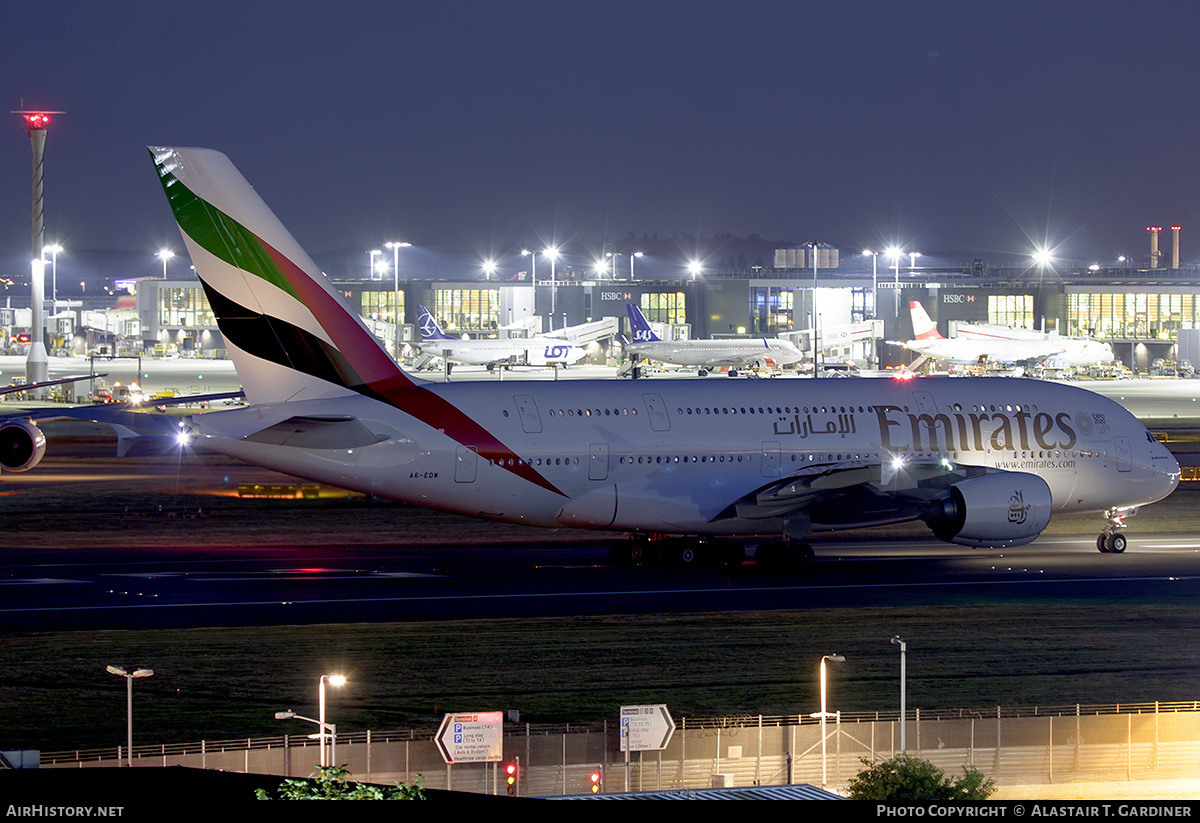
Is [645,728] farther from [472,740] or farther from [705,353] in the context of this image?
[705,353]

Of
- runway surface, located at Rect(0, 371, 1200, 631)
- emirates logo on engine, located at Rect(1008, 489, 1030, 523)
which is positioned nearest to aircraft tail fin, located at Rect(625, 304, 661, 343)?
runway surface, located at Rect(0, 371, 1200, 631)

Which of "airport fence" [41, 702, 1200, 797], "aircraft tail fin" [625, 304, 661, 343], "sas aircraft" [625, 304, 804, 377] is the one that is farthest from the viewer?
"aircraft tail fin" [625, 304, 661, 343]

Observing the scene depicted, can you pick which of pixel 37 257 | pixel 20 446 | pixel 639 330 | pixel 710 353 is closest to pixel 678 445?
pixel 20 446

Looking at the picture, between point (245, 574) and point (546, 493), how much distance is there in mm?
8355

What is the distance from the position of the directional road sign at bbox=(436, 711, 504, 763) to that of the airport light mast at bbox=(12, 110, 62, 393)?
90300mm

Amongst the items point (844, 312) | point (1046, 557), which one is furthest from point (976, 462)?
point (844, 312)

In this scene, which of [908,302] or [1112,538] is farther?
[908,302]

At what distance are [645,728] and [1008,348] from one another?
138 metres

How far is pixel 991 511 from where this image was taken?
129 ft

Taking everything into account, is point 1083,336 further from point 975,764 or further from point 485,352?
point 975,764

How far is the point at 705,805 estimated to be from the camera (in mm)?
12172

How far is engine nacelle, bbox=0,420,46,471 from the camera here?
3394cm

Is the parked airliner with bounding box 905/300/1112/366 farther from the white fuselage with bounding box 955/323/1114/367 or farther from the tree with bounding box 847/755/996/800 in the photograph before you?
the tree with bounding box 847/755/996/800

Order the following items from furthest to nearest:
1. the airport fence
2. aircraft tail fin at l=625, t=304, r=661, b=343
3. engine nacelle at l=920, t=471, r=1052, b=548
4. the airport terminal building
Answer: the airport terminal building → aircraft tail fin at l=625, t=304, r=661, b=343 → engine nacelle at l=920, t=471, r=1052, b=548 → the airport fence
